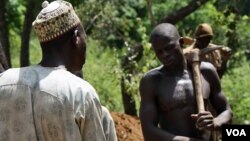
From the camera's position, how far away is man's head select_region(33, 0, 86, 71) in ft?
10.6

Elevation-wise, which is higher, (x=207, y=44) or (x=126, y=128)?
(x=207, y=44)

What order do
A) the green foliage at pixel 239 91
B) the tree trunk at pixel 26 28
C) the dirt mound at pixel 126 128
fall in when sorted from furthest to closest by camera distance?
the green foliage at pixel 239 91 → the tree trunk at pixel 26 28 → the dirt mound at pixel 126 128

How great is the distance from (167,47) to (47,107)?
201 cm

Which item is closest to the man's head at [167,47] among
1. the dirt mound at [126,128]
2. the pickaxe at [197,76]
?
the pickaxe at [197,76]

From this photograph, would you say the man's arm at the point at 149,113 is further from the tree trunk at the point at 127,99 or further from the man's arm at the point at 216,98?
the tree trunk at the point at 127,99

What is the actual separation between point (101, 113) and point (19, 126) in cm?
34

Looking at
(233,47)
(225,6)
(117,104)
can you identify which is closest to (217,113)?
(225,6)

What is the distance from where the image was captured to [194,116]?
16.3ft

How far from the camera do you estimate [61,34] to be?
10.6 ft

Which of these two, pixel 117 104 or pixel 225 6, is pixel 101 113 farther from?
pixel 117 104

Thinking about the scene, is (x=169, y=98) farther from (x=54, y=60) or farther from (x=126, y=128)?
(x=126, y=128)

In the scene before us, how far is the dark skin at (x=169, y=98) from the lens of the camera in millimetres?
5109

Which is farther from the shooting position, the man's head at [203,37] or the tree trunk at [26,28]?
the tree trunk at [26,28]

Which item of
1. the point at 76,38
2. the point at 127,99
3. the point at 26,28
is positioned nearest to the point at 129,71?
the point at 127,99
